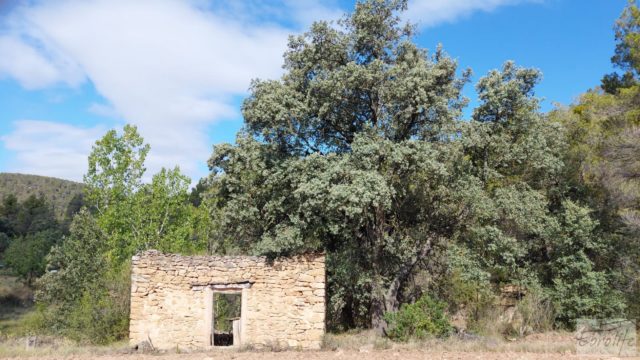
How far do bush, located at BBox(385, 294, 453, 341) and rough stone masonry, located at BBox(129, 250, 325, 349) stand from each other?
188 centimetres

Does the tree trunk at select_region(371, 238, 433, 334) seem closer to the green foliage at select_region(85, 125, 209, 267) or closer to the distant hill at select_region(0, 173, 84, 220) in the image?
the green foliage at select_region(85, 125, 209, 267)

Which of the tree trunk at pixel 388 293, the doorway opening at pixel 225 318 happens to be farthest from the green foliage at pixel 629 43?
the doorway opening at pixel 225 318

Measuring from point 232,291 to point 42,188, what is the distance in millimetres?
81302

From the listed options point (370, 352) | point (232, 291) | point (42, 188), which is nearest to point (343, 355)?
point (370, 352)

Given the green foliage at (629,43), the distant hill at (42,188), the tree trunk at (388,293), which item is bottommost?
the tree trunk at (388,293)

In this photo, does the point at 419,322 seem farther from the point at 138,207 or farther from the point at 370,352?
the point at 138,207

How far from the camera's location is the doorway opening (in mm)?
14297

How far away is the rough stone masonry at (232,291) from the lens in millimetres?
11703

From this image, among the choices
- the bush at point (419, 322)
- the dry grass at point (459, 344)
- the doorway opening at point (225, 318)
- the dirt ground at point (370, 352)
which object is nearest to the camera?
the dirt ground at point (370, 352)

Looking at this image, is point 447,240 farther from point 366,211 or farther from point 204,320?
point 204,320

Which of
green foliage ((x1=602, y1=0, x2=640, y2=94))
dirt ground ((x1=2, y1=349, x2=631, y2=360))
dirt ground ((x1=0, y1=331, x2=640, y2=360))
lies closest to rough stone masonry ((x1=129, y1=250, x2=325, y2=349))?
dirt ground ((x1=0, y1=331, x2=640, y2=360))

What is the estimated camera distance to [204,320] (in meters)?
11.8

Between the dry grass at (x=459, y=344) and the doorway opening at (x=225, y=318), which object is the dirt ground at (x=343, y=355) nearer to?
the dry grass at (x=459, y=344)

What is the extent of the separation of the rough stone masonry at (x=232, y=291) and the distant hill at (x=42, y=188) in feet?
218
